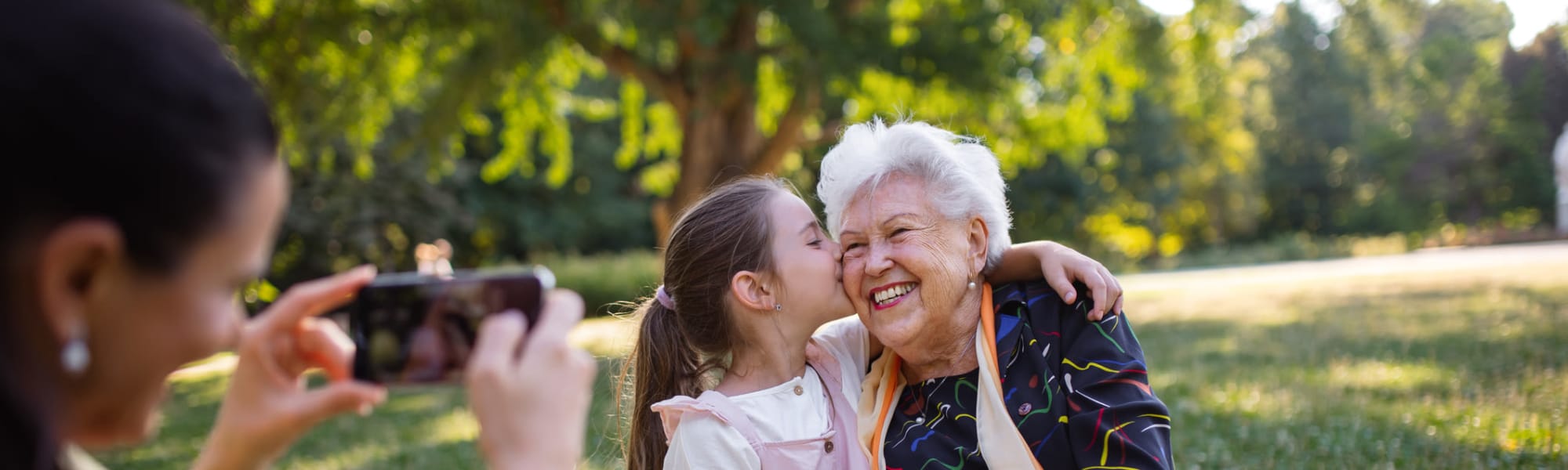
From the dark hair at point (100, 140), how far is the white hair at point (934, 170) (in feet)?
7.26

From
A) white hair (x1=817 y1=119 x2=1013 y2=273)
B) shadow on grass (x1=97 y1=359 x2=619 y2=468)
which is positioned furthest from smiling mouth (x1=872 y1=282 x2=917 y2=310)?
shadow on grass (x1=97 y1=359 x2=619 y2=468)

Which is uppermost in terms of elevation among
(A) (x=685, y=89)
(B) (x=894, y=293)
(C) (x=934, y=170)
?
(A) (x=685, y=89)

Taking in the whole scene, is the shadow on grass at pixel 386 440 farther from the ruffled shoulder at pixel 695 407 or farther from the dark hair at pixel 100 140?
the dark hair at pixel 100 140

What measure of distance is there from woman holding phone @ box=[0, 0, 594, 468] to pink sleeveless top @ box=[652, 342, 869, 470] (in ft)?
5.43

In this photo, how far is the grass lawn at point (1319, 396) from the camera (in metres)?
5.40

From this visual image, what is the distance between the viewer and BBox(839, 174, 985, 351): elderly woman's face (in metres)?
2.92

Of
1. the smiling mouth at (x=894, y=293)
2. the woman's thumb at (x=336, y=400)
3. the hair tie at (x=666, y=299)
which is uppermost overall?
the woman's thumb at (x=336, y=400)

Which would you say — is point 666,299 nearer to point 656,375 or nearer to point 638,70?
point 656,375

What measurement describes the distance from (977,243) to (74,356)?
96.4 inches

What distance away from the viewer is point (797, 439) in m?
2.83

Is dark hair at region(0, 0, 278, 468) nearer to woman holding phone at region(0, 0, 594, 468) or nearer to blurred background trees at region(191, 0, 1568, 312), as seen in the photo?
woman holding phone at region(0, 0, 594, 468)

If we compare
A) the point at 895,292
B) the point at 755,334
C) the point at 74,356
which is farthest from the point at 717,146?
the point at 74,356

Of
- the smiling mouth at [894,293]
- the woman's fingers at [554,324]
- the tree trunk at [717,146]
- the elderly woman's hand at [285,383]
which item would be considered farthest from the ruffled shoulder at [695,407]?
the tree trunk at [717,146]

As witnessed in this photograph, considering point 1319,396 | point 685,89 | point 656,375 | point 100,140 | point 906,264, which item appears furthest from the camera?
point 685,89
